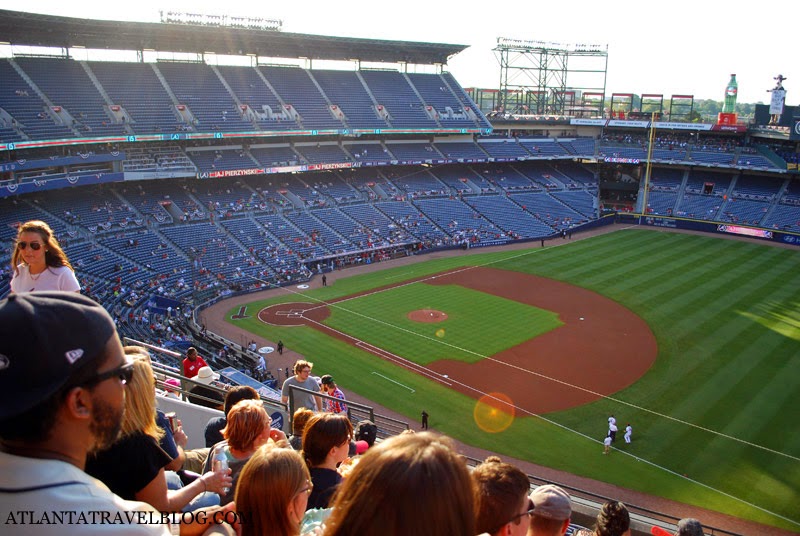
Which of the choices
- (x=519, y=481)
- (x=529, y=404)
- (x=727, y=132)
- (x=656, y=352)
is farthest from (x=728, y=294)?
(x=519, y=481)

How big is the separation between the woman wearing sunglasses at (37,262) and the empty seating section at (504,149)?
65453 mm

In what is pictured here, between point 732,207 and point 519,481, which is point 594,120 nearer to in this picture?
point 732,207

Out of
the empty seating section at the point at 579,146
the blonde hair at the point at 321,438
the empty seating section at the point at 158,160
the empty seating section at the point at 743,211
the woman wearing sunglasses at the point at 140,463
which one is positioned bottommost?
the empty seating section at the point at 743,211

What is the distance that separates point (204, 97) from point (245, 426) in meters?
53.4

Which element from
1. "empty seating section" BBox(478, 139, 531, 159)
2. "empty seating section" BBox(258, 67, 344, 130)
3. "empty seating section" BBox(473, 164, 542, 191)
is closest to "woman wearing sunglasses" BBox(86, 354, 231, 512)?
A: "empty seating section" BBox(258, 67, 344, 130)

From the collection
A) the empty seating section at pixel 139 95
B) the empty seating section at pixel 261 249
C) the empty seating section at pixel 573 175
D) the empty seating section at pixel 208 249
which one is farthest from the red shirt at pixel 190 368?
the empty seating section at pixel 573 175

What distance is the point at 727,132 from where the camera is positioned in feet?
233

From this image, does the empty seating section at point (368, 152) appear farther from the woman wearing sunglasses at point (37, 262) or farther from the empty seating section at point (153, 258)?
the woman wearing sunglasses at point (37, 262)

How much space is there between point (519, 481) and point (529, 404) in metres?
23.6

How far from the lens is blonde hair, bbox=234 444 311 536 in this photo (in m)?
3.42

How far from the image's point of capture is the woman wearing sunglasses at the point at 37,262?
7027mm

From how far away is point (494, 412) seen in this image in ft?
83.8

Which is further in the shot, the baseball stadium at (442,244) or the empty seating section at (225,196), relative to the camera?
the empty seating section at (225,196)

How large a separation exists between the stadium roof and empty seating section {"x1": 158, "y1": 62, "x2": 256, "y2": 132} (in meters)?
1.81
